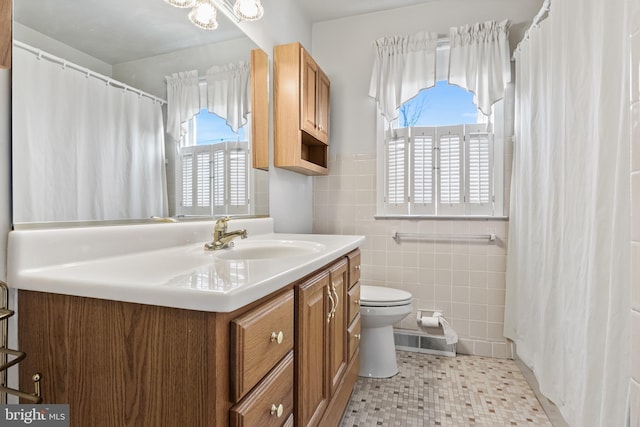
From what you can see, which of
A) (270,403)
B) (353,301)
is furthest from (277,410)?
(353,301)

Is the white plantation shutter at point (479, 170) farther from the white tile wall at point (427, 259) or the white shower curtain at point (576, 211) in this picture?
the white shower curtain at point (576, 211)

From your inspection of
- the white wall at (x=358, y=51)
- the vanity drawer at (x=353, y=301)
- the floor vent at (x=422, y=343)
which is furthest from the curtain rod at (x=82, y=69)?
the floor vent at (x=422, y=343)

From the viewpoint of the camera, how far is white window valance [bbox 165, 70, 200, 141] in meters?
1.27

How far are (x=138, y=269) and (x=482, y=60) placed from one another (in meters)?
2.35

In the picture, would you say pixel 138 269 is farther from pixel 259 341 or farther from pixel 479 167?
pixel 479 167

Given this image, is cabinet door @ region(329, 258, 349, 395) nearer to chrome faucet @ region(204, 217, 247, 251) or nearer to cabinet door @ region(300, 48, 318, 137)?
chrome faucet @ region(204, 217, 247, 251)

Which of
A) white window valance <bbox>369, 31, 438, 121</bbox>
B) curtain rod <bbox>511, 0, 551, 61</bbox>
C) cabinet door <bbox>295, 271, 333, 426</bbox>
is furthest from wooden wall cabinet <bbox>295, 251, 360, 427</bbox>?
A: curtain rod <bbox>511, 0, 551, 61</bbox>

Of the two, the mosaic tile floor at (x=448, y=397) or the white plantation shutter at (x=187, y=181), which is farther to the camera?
the mosaic tile floor at (x=448, y=397)

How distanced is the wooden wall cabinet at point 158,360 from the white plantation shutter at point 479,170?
1.83 metres

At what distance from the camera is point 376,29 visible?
249cm

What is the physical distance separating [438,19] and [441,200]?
129 cm

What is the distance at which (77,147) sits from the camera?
932 mm

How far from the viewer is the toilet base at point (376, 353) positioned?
2002 millimetres

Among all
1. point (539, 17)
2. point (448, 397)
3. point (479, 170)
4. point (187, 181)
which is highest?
point (539, 17)
